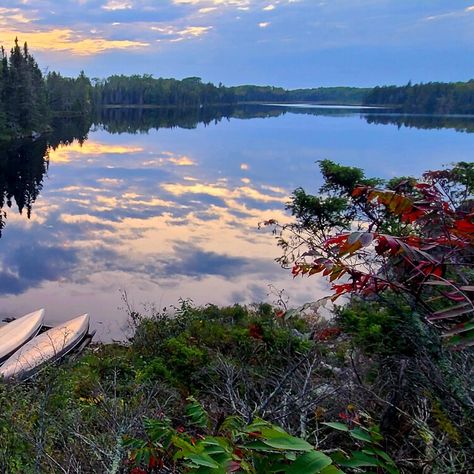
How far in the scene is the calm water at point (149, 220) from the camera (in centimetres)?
1440

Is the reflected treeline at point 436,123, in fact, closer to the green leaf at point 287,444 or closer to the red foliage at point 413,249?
the red foliage at point 413,249

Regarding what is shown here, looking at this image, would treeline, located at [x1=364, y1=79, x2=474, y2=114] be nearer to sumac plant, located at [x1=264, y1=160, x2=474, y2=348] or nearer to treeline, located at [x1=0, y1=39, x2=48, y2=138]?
treeline, located at [x1=0, y1=39, x2=48, y2=138]

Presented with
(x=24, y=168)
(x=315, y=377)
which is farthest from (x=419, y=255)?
(x=24, y=168)

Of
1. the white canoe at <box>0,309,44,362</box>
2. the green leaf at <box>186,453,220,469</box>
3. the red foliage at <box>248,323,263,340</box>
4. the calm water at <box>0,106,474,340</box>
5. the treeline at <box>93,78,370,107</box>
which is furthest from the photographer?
the treeline at <box>93,78,370,107</box>

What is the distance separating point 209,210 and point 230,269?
24.4 feet

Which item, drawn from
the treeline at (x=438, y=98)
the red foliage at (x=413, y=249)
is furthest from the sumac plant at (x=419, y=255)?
the treeline at (x=438, y=98)

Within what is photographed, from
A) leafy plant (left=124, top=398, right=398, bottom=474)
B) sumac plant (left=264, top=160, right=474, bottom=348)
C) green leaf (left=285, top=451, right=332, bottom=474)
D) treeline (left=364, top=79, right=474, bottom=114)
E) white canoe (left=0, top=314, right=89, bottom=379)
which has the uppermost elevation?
treeline (left=364, top=79, right=474, bottom=114)

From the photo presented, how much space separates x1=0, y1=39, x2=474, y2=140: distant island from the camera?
49.7 metres

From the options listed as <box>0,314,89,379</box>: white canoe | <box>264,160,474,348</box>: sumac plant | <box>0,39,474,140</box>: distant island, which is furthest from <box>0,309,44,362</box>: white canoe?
<box>0,39,474,140</box>: distant island

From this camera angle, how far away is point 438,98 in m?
108

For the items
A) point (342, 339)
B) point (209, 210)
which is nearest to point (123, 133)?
point (209, 210)

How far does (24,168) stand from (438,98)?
100609mm

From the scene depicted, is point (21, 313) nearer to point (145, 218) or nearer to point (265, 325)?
point (265, 325)

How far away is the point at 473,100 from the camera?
104 meters
